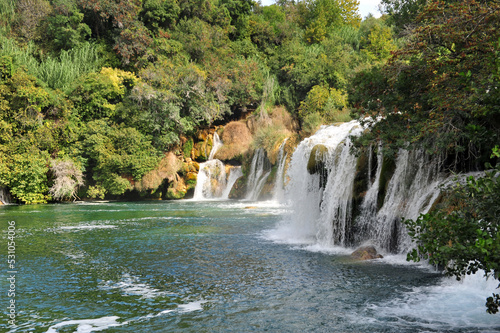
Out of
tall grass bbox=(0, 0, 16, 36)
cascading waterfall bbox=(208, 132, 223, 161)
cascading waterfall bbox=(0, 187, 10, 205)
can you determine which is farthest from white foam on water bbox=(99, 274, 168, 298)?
tall grass bbox=(0, 0, 16, 36)

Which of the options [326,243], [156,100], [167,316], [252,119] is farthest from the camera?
[252,119]

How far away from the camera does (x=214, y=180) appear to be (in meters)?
33.2

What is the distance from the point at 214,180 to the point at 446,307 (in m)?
26.9

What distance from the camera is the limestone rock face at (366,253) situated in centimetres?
1096

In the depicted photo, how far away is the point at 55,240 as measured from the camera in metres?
14.2

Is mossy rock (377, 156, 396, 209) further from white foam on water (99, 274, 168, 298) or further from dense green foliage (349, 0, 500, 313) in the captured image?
white foam on water (99, 274, 168, 298)

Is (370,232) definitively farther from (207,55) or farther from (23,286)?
(207,55)

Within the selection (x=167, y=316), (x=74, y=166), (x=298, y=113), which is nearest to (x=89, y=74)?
(x=74, y=166)

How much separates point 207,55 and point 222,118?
22.8 ft

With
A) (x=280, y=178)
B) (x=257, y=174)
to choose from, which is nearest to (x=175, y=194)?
(x=257, y=174)

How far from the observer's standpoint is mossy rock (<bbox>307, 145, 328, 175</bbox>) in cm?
1499

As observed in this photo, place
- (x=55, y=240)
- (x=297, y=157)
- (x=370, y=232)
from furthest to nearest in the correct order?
1. (x=297, y=157)
2. (x=55, y=240)
3. (x=370, y=232)

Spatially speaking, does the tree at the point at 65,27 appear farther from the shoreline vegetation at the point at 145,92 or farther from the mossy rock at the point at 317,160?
the mossy rock at the point at 317,160

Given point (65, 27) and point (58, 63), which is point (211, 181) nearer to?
point (58, 63)
